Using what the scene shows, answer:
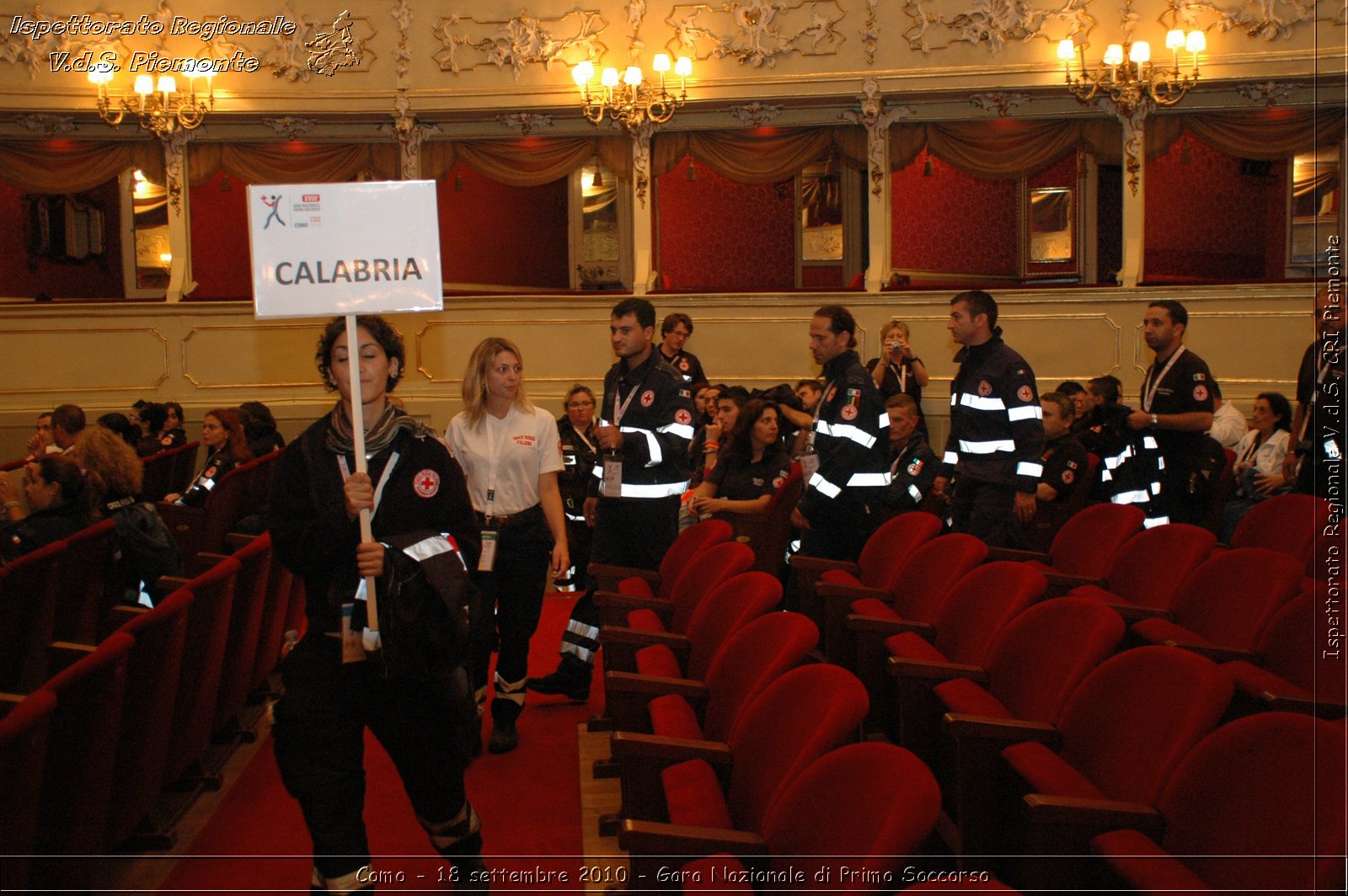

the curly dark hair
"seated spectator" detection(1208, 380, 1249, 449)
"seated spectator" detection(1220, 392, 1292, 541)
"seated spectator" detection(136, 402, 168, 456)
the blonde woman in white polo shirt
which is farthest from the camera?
"seated spectator" detection(136, 402, 168, 456)

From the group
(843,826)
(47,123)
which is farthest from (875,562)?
(47,123)

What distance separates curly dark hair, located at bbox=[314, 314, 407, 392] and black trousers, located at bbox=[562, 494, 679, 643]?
1884 millimetres

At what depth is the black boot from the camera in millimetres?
4402

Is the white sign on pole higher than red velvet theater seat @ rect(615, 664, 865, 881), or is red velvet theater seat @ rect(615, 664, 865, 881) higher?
the white sign on pole

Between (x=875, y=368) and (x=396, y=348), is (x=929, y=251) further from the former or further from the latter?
(x=396, y=348)

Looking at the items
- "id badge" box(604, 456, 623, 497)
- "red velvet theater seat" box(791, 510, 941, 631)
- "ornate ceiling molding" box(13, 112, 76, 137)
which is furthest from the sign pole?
"ornate ceiling molding" box(13, 112, 76, 137)

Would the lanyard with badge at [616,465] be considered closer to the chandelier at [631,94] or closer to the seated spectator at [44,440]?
the seated spectator at [44,440]

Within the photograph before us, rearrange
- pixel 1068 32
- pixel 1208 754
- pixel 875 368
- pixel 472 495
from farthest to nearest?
1. pixel 1068 32
2. pixel 875 368
3. pixel 472 495
4. pixel 1208 754

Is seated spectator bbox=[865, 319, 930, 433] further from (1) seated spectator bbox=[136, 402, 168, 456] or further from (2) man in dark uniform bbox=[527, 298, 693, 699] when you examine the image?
(1) seated spectator bbox=[136, 402, 168, 456]

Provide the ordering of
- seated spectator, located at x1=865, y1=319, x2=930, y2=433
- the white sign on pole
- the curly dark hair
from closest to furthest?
1. the white sign on pole
2. the curly dark hair
3. seated spectator, located at x1=865, y1=319, x2=930, y2=433

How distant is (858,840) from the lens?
177cm

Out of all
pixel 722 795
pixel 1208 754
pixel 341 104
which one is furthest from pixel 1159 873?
pixel 341 104

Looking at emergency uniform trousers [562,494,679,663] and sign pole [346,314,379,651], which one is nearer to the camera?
sign pole [346,314,379,651]

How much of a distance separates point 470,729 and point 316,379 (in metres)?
7.90
